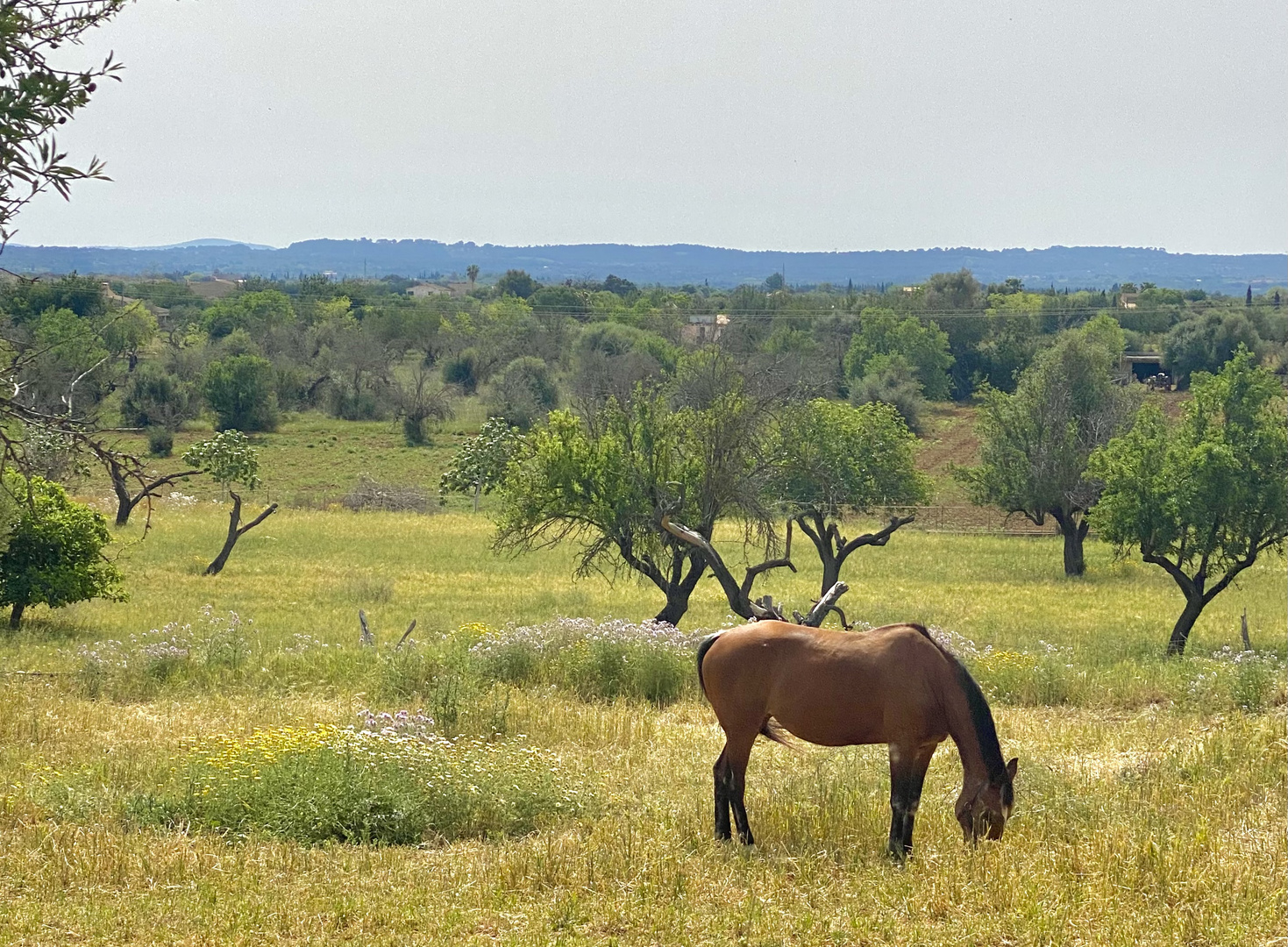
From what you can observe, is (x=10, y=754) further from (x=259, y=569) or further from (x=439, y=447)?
(x=439, y=447)

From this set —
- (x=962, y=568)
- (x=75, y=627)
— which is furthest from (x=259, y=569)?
(x=962, y=568)

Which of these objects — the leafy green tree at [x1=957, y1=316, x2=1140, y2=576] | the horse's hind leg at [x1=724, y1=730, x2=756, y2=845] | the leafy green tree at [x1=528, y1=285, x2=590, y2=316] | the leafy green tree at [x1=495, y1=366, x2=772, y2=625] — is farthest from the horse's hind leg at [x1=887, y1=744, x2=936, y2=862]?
the leafy green tree at [x1=528, y1=285, x2=590, y2=316]

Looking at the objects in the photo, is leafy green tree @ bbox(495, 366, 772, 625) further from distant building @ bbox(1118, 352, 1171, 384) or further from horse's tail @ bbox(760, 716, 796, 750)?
distant building @ bbox(1118, 352, 1171, 384)

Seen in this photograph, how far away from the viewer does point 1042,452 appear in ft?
144

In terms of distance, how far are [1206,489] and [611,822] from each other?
21.4 metres

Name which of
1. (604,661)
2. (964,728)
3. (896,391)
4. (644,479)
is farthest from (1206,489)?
(896,391)

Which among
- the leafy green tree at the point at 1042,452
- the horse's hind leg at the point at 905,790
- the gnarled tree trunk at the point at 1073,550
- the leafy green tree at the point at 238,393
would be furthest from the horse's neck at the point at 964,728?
the leafy green tree at the point at 238,393

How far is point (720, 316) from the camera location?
155 m

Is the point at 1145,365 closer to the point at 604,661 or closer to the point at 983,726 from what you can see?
the point at 604,661

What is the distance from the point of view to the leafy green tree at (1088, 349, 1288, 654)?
84.8 feet

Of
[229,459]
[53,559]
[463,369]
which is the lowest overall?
[229,459]

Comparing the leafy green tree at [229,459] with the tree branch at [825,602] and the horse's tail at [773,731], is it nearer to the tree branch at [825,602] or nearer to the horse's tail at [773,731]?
the tree branch at [825,602]

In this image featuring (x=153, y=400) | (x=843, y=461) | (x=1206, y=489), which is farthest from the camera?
(x=153, y=400)

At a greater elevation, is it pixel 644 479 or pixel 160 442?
pixel 644 479
